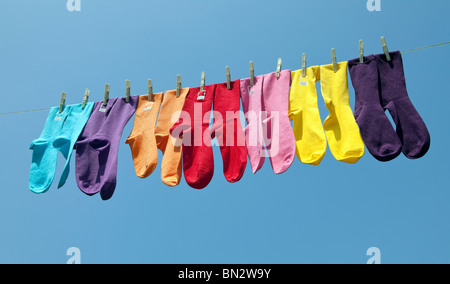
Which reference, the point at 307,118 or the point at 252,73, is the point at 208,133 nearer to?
the point at 252,73

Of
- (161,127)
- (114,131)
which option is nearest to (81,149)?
(114,131)

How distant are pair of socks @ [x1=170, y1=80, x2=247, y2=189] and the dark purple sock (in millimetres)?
485

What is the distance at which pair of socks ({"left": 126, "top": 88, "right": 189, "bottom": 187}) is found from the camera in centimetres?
359

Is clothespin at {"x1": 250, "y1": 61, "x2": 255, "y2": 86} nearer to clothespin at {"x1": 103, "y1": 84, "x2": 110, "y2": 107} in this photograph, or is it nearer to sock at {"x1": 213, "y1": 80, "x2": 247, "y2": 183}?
sock at {"x1": 213, "y1": 80, "x2": 247, "y2": 183}

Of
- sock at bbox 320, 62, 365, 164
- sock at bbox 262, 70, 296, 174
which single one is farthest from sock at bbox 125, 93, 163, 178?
sock at bbox 320, 62, 365, 164

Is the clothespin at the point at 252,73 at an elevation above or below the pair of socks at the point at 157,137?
above

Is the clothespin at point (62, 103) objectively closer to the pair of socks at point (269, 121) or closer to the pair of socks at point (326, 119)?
the pair of socks at point (269, 121)

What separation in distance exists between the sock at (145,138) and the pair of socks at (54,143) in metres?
0.45

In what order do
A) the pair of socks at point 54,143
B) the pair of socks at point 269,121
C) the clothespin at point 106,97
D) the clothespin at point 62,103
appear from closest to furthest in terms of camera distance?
the pair of socks at point 269,121, the pair of socks at point 54,143, the clothespin at point 106,97, the clothespin at point 62,103

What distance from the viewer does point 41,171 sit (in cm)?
393

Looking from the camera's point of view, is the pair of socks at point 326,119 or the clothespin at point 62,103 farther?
the clothespin at point 62,103

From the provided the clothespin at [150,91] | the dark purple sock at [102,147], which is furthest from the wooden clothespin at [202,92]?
the dark purple sock at [102,147]

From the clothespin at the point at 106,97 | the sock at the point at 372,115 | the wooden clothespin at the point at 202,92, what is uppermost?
the clothespin at the point at 106,97

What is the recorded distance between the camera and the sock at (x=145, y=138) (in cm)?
368
